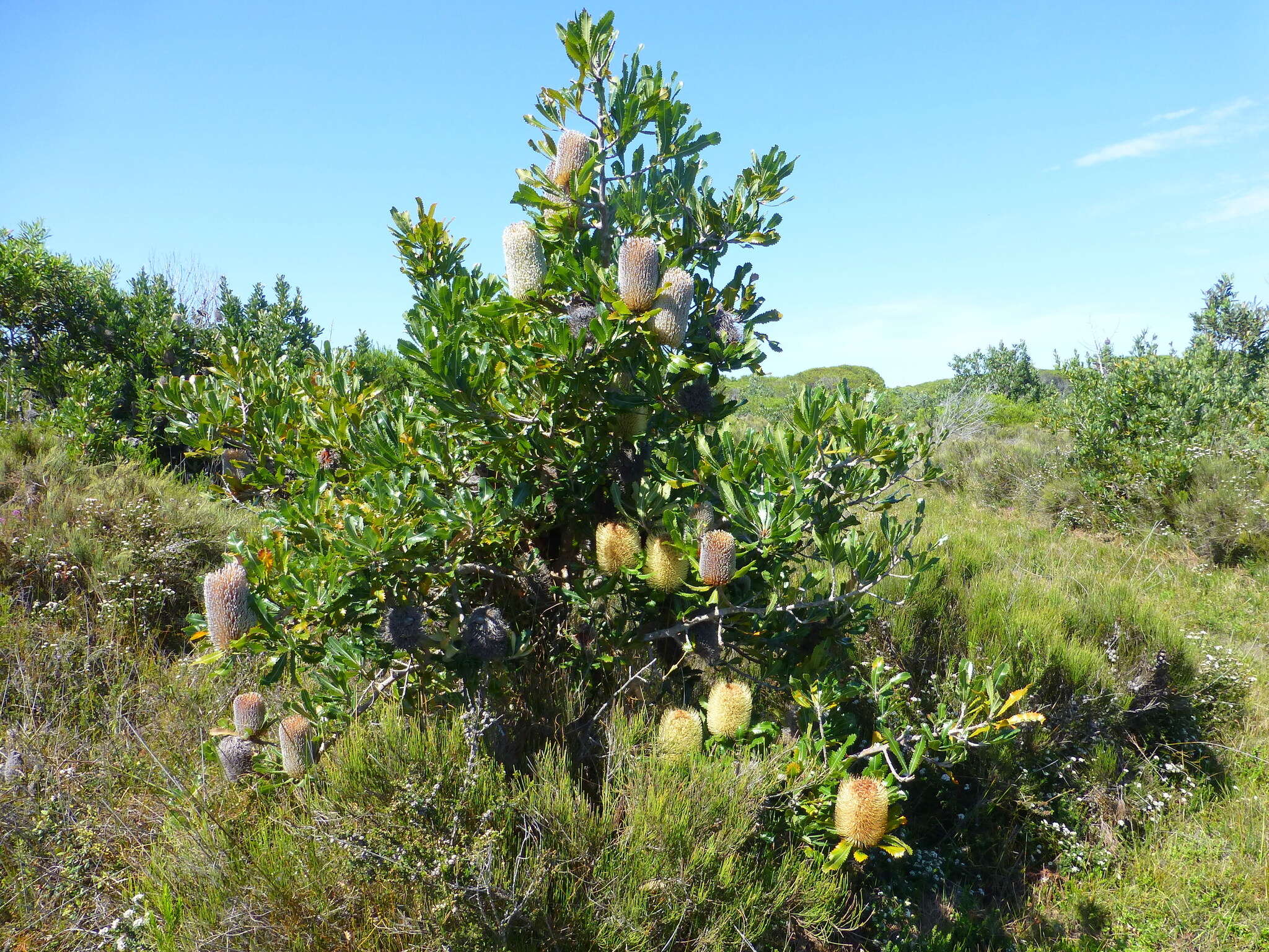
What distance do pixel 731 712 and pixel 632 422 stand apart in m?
1.08

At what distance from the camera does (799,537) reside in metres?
2.46

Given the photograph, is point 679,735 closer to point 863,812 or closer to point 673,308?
point 863,812

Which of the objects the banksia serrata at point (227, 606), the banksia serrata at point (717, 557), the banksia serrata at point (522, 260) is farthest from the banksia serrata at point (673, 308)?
the banksia serrata at point (227, 606)

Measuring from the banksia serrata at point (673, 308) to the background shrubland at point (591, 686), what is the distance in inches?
0.6

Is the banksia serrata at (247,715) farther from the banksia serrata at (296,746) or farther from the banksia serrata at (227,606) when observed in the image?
the banksia serrata at (227,606)

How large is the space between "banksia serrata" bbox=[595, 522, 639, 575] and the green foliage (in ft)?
63.6

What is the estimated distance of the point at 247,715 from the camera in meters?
2.55

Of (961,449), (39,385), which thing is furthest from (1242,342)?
(39,385)

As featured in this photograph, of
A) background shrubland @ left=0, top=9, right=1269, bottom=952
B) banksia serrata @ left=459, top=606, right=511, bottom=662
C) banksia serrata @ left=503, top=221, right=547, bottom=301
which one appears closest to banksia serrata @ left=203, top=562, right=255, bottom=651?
background shrubland @ left=0, top=9, right=1269, bottom=952

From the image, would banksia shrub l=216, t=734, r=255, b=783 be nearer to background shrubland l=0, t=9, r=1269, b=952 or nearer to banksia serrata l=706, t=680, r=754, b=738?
background shrubland l=0, t=9, r=1269, b=952

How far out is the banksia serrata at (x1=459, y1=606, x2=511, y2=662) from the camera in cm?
249

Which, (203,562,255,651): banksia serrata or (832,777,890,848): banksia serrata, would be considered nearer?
(203,562,255,651): banksia serrata

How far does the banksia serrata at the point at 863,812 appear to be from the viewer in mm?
2342

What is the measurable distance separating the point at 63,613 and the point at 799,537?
4.57 metres
